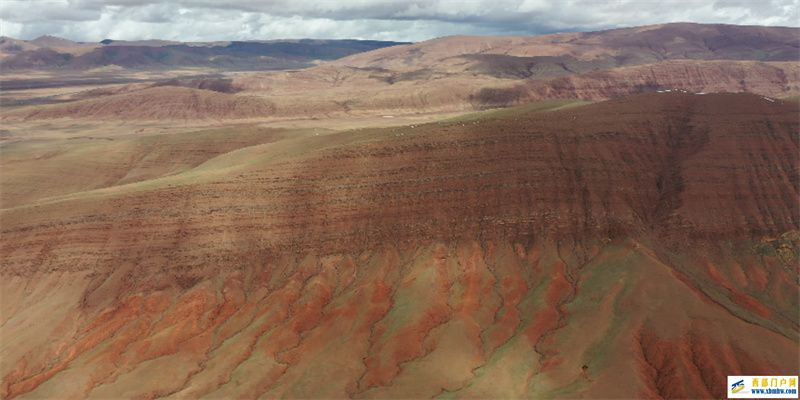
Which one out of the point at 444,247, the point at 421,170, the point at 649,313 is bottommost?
the point at 649,313

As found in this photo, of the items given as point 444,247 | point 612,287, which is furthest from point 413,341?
point 612,287

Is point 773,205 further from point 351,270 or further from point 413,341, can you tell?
point 351,270

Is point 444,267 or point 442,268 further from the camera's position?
point 444,267
